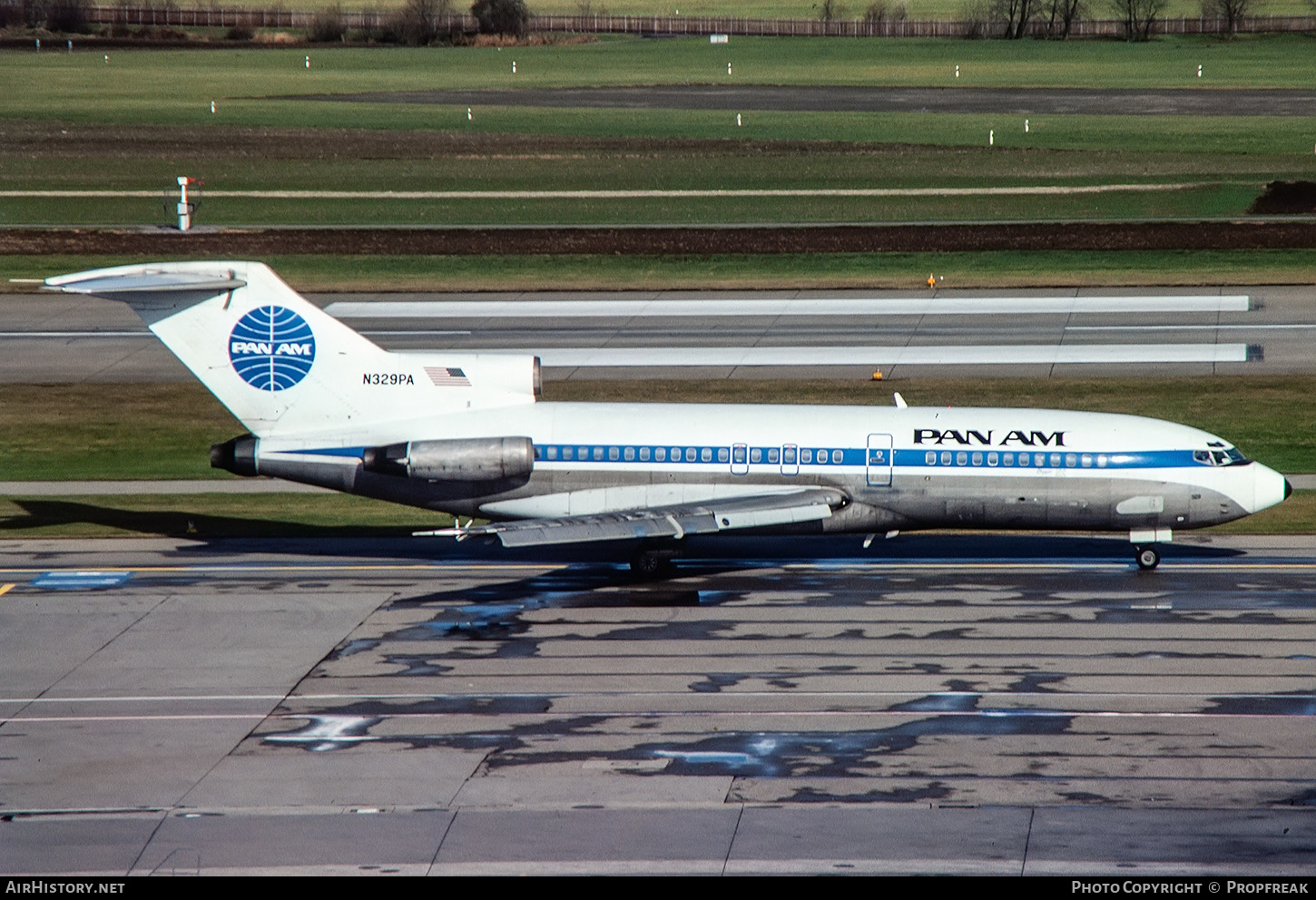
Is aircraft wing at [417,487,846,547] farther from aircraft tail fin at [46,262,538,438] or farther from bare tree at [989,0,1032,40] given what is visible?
bare tree at [989,0,1032,40]

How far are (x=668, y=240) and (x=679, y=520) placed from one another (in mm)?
44990

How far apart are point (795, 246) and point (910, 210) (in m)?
10.3

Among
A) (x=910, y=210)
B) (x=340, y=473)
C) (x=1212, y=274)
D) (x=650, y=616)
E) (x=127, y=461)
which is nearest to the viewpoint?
(x=650, y=616)

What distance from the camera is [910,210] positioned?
272 ft

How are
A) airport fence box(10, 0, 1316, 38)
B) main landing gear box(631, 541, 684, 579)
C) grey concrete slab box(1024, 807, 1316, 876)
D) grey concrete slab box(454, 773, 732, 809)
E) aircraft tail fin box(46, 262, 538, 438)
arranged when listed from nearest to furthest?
grey concrete slab box(1024, 807, 1316, 876), grey concrete slab box(454, 773, 732, 809), main landing gear box(631, 541, 684, 579), aircraft tail fin box(46, 262, 538, 438), airport fence box(10, 0, 1316, 38)

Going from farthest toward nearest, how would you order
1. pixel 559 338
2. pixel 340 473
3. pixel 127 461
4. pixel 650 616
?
pixel 559 338 → pixel 127 461 → pixel 340 473 → pixel 650 616

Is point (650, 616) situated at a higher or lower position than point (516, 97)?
lower

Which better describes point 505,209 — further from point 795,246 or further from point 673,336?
point 673,336

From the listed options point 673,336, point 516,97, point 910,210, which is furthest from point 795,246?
point 516,97

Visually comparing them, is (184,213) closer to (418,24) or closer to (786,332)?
(786,332)

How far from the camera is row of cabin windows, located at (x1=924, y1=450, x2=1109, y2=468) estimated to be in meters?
34.8

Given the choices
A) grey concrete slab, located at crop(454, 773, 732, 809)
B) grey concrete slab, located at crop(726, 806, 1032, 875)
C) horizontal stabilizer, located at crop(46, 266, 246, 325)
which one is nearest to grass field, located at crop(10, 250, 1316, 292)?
horizontal stabilizer, located at crop(46, 266, 246, 325)

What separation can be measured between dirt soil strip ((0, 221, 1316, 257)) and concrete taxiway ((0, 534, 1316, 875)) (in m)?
38.2

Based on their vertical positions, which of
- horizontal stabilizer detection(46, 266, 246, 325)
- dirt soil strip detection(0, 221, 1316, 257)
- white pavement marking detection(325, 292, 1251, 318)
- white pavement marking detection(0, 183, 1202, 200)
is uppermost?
horizontal stabilizer detection(46, 266, 246, 325)
